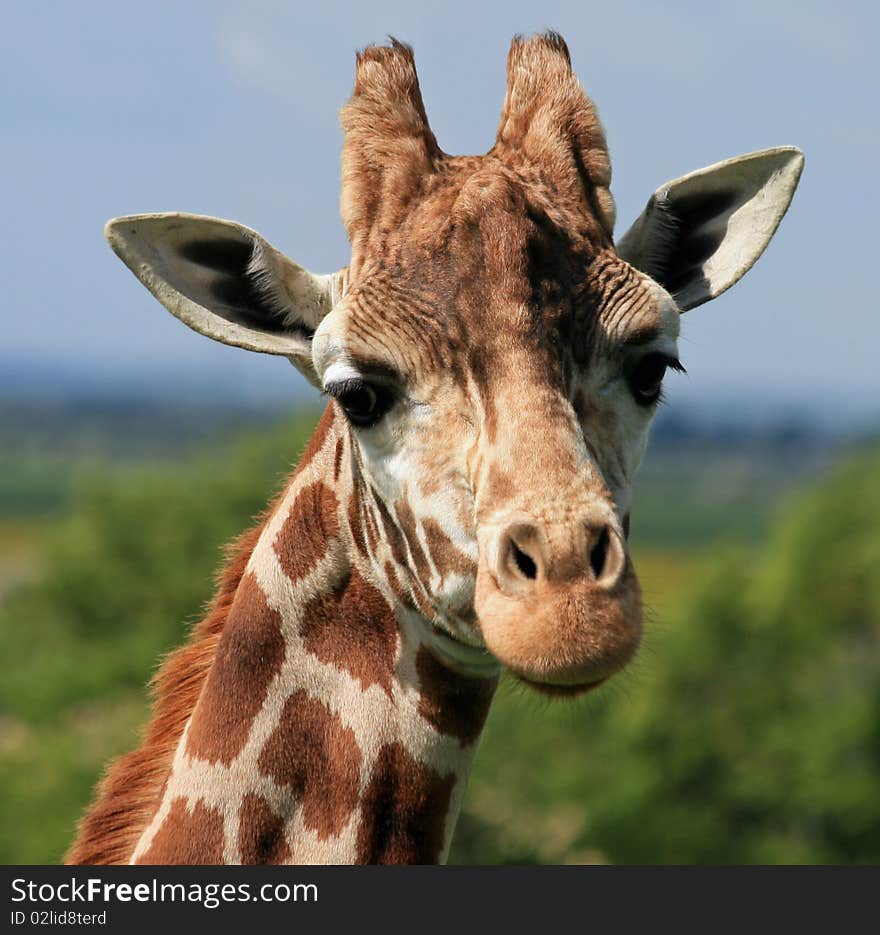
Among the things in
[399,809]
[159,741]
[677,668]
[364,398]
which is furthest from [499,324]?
[677,668]

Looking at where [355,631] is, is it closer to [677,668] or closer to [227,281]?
[227,281]

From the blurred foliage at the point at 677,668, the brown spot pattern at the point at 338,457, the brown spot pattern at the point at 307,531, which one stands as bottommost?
the blurred foliage at the point at 677,668

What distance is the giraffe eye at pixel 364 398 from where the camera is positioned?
594cm

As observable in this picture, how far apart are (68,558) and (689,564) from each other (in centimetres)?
6972

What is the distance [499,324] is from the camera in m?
5.74

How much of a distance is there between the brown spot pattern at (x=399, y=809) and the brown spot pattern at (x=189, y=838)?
2.12ft

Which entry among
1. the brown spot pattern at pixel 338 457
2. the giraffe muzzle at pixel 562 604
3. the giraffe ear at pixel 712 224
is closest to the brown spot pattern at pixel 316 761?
the brown spot pattern at pixel 338 457

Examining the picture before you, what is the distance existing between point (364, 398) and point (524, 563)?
1.10 meters

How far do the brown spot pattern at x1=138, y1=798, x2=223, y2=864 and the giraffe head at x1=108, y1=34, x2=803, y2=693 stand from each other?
1.28m

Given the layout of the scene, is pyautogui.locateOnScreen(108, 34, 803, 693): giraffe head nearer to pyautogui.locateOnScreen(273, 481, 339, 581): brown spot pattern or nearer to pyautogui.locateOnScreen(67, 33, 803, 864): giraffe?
pyautogui.locateOnScreen(67, 33, 803, 864): giraffe

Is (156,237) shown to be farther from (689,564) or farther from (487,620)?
(689,564)

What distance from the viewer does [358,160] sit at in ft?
21.3

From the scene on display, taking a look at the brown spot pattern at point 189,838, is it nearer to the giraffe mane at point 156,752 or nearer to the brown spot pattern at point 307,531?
the giraffe mane at point 156,752

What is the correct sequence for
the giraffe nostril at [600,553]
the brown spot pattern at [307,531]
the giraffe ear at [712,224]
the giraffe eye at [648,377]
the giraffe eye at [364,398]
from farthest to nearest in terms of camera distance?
the giraffe ear at [712,224], the brown spot pattern at [307,531], the giraffe eye at [648,377], the giraffe eye at [364,398], the giraffe nostril at [600,553]
